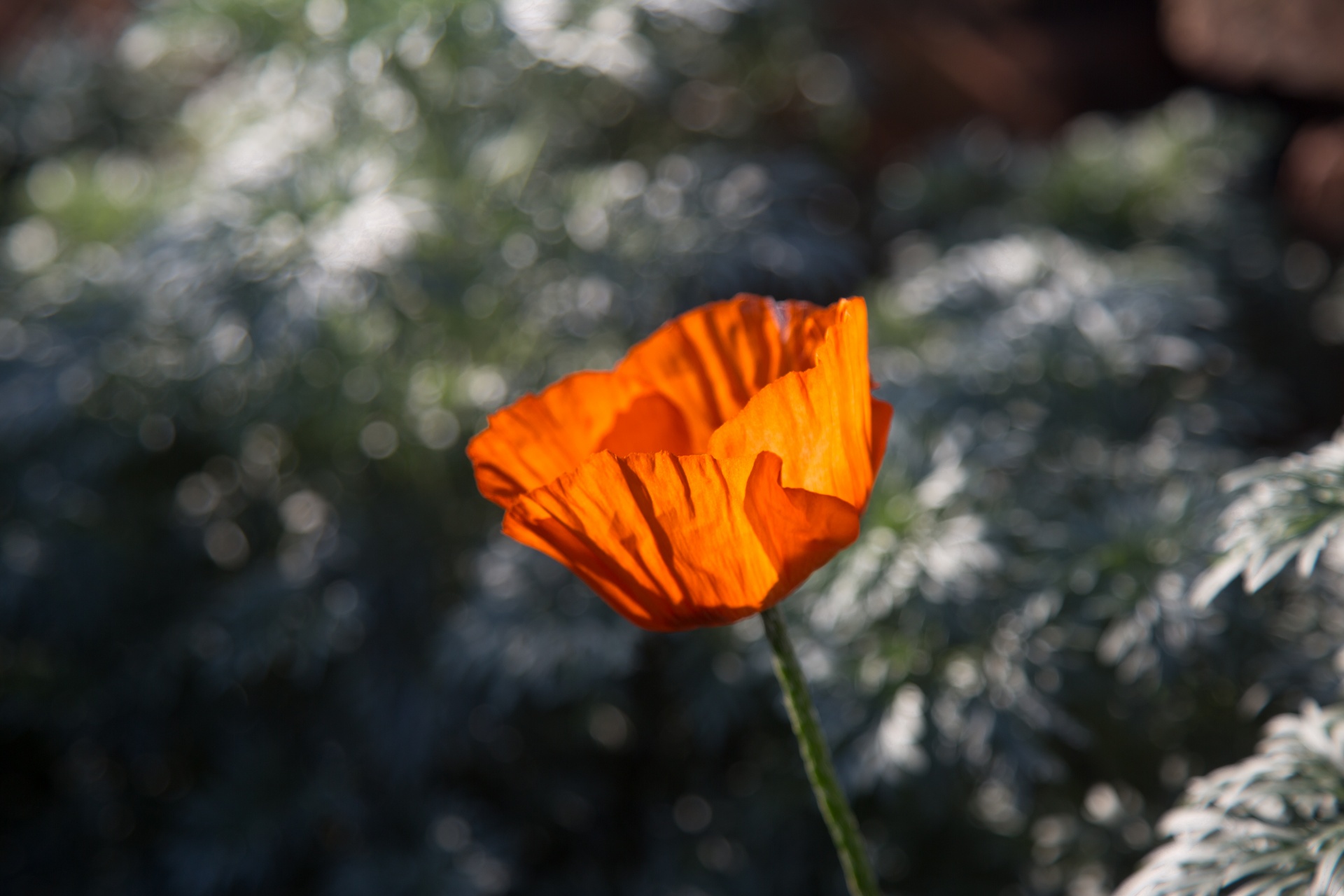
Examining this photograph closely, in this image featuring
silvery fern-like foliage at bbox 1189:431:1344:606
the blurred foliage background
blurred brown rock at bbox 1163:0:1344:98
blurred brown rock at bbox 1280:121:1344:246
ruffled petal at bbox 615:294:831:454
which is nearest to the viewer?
ruffled petal at bbox 615:294:831:454

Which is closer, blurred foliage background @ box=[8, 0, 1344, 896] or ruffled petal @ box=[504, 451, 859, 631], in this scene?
ruffled petal @ box=[504, 451, 859, 631]

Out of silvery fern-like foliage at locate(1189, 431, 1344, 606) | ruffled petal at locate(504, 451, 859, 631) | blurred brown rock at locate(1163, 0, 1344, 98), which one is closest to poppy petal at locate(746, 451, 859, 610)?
ruffled petal at locate(504, 451, 859, 631)

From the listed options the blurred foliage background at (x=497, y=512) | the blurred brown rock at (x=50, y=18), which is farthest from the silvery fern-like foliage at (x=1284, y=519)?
the blurred brown rock at (x=50, y=18)

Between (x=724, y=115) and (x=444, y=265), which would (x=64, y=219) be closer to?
(x=444, y=265)

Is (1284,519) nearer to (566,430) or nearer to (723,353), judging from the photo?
(723,353)

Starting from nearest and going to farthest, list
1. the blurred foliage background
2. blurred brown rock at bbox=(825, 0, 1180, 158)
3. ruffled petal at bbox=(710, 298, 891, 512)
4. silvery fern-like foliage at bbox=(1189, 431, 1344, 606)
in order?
1. ruffled petal at bbox=(710, 298, 891, 512)
2. silvery fern-like foliage at bbox=(1189, 431, 1344, 606)
3. the blurred foliage background
4. blurred brown rock at bbox=(825, 0, 1180, 158)

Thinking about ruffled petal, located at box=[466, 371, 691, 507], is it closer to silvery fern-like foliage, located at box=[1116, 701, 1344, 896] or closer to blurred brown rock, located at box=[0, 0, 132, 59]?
silvery fern-like foliage, located at box=[1116, 701, 1344, 896]
